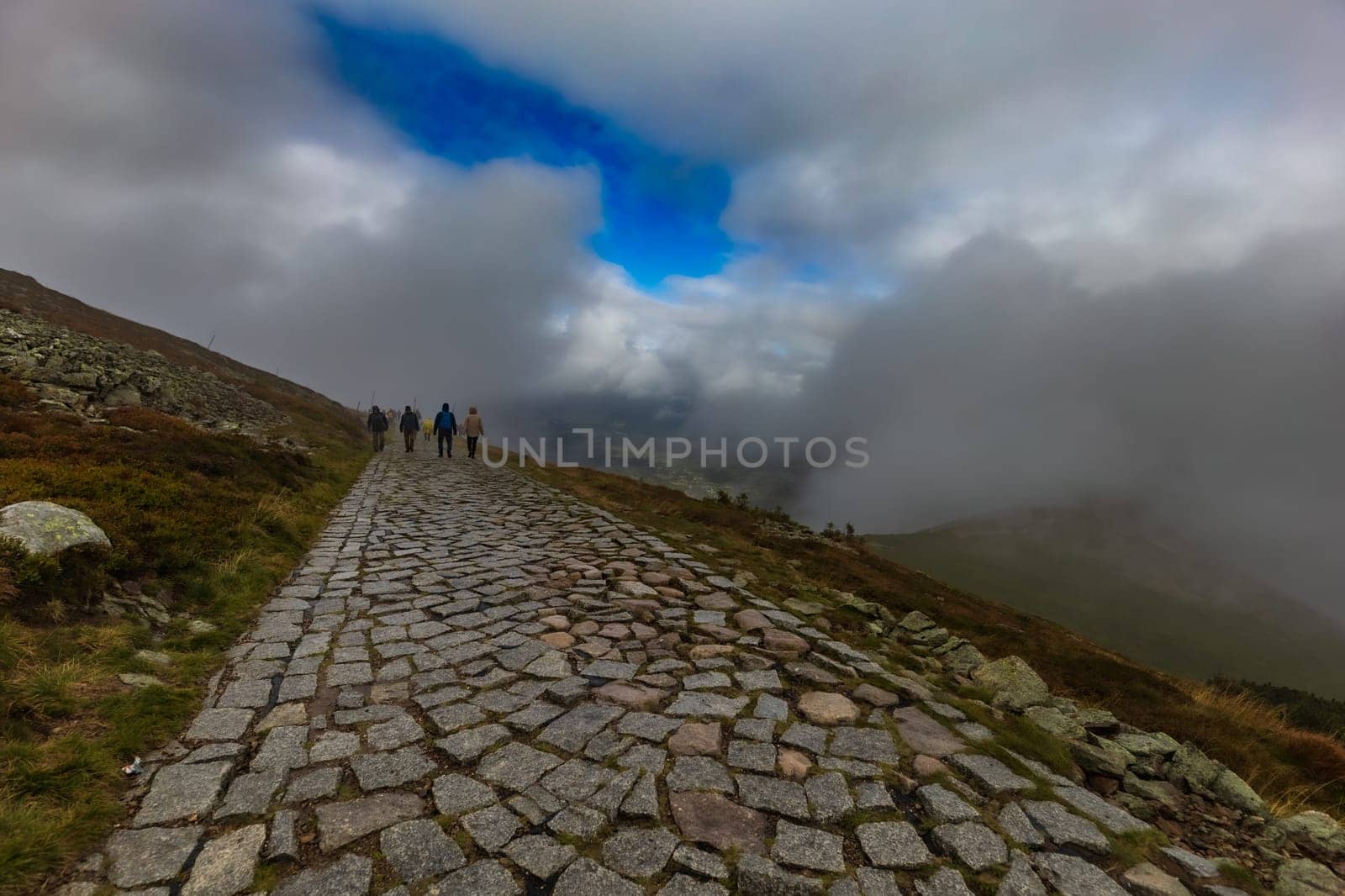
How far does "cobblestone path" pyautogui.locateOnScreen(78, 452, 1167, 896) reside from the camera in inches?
121

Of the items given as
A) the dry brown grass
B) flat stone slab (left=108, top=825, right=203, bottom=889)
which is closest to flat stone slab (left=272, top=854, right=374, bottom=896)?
flat stone slab (left=108, top=825, right=203, bottom=889)

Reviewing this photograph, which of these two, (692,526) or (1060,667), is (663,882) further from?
(692,526)

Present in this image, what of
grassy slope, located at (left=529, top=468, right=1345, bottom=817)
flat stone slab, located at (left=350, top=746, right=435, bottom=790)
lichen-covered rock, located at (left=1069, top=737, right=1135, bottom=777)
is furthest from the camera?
grassy slope, located at (left=529, top=468, right=1345, bottom=817)

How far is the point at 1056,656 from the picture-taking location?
10.2 m

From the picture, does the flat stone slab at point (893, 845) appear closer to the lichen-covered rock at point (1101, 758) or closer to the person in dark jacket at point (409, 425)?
the lichen-covered rock at point (1101, 758)

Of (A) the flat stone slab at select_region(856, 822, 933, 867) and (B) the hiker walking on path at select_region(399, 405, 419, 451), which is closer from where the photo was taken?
(A) the flat stone slab at select_region(856, 822, 933, 867)

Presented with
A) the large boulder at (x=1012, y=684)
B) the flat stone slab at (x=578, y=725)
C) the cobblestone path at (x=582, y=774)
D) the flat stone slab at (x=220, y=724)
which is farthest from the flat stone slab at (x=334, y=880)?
the large boulder at (x=1012, y=684)

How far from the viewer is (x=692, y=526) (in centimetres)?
1398

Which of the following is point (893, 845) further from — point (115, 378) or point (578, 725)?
point (115, 378)

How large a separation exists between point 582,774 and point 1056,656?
1009 cm

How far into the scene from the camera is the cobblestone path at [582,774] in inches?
121

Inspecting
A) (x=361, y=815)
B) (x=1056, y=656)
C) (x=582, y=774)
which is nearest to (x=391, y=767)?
(x=361, y=815)

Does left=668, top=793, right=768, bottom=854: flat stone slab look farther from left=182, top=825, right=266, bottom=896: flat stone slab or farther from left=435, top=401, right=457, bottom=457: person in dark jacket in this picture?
left=435, top=401, right=457, bottom=457: person in dark jacket

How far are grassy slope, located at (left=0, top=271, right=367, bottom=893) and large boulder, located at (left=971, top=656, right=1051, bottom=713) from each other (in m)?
7.32
